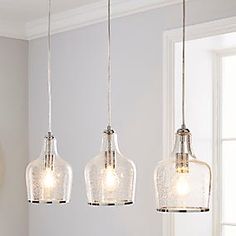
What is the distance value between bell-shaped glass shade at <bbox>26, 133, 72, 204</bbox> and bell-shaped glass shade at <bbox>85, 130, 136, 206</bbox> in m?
0.17

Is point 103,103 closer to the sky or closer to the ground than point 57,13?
closer to the ground

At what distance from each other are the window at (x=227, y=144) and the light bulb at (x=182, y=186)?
1706mm

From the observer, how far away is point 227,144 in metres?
3.87

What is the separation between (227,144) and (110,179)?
157 cm

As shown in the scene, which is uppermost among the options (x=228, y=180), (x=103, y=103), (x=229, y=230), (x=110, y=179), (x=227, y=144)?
(x=103, y=103)

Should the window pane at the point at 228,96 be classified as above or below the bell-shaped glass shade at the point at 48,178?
above

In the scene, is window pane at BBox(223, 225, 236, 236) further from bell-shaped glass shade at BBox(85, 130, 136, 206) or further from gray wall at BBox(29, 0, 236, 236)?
bell-shaped glass shade at BBox(85, 130, 136, 206)

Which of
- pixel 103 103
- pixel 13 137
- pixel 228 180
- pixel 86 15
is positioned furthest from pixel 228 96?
pixel 13 137

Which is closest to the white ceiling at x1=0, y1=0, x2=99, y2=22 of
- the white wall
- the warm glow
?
the white wall

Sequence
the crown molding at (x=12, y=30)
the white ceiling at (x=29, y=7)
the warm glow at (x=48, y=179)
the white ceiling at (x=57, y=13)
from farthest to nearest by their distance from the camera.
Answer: the crown molding at (x=12, y=30) < the white ceiling at (x=29, y=7) < the white ceiling at (x=57, y=13) < the warm glow at (x=48, y=179)

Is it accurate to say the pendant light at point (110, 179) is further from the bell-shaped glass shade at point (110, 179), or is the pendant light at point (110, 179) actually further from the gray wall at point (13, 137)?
the gray wall at point (13, 137)

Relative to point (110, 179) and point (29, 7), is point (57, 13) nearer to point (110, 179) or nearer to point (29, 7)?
point (29, 7)

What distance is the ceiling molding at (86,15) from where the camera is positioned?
12.5 ft

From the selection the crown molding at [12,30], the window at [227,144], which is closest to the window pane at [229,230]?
the window at [227,144]
